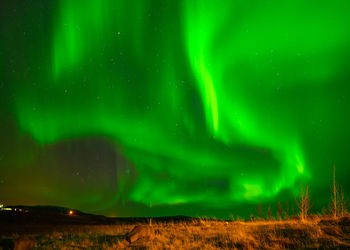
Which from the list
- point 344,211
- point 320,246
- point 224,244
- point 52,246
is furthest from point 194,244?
point 344,211

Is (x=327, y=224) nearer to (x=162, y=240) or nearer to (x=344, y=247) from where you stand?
(x=344, y=247)

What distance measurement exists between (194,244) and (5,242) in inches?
429

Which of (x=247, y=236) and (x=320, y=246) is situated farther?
(x=247, y=236)

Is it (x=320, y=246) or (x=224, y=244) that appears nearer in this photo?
(x=320, y=246)

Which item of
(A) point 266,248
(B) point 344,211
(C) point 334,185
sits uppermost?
(C) point 334,185

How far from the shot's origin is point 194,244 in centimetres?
1638

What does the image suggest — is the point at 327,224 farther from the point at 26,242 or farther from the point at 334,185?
the point at 26,242

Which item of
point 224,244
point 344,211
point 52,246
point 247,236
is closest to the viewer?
point 224,244

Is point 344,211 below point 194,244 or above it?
above

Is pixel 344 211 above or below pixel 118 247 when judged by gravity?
above

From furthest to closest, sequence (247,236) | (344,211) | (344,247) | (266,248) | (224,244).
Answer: (344,211) → (247,236) → (224,244) → (266,248) → (344,247)

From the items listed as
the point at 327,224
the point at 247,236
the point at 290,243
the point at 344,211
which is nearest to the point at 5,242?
the point at 247,236

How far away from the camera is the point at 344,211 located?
23.8 meters

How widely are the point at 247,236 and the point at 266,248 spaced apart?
8.67 feet
